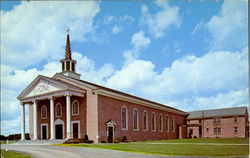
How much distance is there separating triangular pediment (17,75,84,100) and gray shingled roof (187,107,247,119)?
Result: 47552 mm

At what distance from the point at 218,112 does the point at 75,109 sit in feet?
155

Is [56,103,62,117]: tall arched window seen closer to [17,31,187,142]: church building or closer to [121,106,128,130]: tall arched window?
[17,31,187,142]: church building

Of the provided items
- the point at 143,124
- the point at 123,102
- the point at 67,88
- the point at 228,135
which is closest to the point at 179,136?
the point at 228,135

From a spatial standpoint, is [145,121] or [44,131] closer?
[44,131]

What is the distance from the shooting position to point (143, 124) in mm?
50156

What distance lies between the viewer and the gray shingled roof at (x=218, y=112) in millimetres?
71250

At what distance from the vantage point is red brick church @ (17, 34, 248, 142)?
37.4 m

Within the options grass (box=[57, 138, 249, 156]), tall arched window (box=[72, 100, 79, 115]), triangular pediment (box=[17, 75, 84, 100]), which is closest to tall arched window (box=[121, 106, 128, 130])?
tall arched window (box=[72, 100, 79, 115])

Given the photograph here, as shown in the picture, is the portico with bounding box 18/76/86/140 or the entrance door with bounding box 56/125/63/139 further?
the entrance door with bounding box 56/125/63/139

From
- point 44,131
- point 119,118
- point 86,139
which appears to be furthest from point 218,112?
point 44,131

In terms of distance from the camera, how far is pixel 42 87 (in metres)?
39.9

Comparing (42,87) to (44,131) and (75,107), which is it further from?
(44,131)

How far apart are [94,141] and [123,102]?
9.06 metres

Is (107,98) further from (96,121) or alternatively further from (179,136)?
(179,136)
